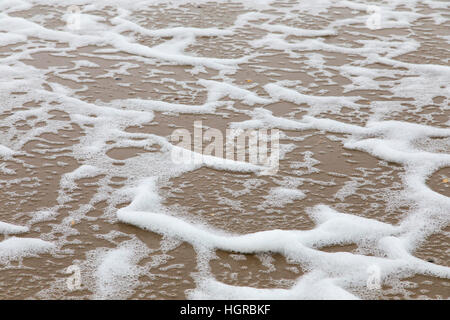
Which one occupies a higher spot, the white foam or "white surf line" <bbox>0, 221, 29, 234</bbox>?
"white surf line" <bbox>0, 221, 29, 234</bbox>

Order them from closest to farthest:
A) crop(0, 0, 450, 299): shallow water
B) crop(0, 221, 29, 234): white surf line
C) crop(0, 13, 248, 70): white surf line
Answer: crop(0, 0, 450, 299): shallow water
crop(0, 221, 29, 234): white surf line
crop(0, 13, 248, 70): white surf line

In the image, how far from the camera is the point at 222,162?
137 inches

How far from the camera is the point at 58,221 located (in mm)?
2930

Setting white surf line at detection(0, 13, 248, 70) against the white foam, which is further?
white surf line at detection(0, 13, 248, 70)

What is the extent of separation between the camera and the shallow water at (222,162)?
2.60 metres

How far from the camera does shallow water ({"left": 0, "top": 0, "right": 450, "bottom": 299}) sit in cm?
260

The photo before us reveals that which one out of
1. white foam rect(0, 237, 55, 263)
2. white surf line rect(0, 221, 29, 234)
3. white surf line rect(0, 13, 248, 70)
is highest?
white surf line rect(0, 13, 248, 70)

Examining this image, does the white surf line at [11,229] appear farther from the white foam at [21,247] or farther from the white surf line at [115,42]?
the white surf line at [115,42]

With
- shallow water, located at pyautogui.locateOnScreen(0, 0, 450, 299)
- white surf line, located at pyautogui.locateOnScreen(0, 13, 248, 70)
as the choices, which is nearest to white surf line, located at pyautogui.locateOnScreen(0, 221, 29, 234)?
shallow water, located at pyautogui.locateOnScreen(0, 0, 450, 299)

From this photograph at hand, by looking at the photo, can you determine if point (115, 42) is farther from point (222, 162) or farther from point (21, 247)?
point (21, 247)

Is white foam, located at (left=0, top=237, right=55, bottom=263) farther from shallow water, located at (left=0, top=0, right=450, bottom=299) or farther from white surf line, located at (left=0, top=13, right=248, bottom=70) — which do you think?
white surf line, located at (left=0, top=13, right=248, bottom=70)

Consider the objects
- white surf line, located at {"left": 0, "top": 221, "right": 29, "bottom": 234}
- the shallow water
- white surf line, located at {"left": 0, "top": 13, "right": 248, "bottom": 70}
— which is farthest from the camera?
white surf line, located at {"left": 0, "top": 13, "right": 248, "bottom": 70}

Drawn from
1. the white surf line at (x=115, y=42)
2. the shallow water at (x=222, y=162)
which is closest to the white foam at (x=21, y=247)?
the shallow water at (x=222, y=162)
